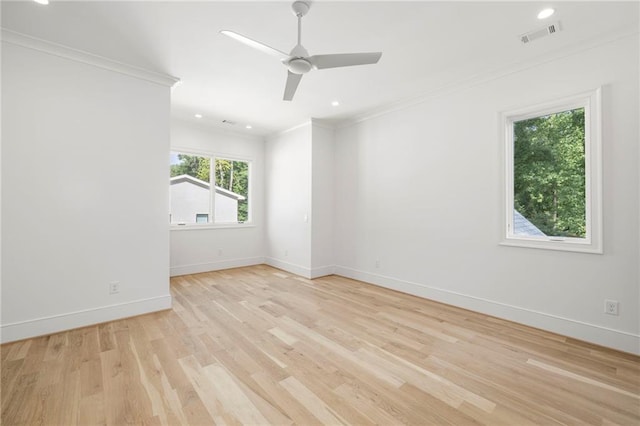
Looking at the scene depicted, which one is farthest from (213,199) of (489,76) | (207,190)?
(489,76)

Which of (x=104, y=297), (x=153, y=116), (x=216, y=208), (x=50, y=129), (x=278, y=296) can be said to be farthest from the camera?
(x=216, y=208)

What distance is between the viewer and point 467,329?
2914mm

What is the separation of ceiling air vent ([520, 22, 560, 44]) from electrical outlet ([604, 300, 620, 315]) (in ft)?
8.13

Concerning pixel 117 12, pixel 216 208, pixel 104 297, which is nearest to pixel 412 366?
pixel 104 297

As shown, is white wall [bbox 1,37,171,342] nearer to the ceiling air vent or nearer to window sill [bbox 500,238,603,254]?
the ceiling air vent

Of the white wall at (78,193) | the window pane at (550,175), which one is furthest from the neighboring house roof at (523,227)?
the white wall at (78,193)

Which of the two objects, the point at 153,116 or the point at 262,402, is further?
the point at 153,116

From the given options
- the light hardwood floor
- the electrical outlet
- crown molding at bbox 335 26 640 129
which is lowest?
the light hardwood floor

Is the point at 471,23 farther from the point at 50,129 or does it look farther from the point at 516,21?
the point at 50,129

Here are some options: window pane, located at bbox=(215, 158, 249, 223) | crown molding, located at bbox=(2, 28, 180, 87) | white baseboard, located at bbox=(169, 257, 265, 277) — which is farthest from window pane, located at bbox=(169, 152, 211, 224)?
crown molding, located at bbox=(2, 28, 180, 87)

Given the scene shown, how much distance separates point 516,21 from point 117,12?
333 centimetres

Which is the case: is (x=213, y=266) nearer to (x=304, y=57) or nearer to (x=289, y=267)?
(x=289, y=267)

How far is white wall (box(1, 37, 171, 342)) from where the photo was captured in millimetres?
2619

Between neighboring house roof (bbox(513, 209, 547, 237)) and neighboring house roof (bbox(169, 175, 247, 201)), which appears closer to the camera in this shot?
neighboring house roof (bbox(513, 209, 547, 237))
